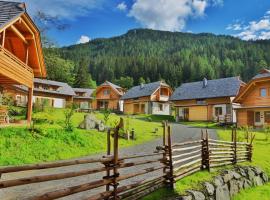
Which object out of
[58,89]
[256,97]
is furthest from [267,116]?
[58,89]

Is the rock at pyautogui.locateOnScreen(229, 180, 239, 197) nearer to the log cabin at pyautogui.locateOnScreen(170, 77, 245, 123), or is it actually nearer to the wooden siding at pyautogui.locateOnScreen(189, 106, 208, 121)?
the log cabin at pyautogui.locateOnScreen(170, 77, 245, 123)

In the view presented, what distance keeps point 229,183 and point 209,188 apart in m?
2.26

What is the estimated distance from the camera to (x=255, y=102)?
37.4 m

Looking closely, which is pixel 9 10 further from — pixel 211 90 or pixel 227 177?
pixel 211 90

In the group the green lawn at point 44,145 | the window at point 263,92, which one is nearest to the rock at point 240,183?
the green lawn at point 44,145

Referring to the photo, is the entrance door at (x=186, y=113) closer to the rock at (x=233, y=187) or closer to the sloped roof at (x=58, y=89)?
the sloped roof at (x=58, y=89)

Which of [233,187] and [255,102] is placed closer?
[233,187]

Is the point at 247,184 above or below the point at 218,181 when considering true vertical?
below

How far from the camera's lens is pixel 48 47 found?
46906 mm

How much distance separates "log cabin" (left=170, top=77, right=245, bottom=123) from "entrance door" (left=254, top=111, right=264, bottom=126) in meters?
3.73

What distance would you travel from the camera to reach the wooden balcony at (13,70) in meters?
16.2

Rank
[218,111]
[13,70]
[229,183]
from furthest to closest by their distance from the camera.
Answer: [218,111] < [13,70] < [229,183]

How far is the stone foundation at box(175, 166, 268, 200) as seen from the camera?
10953mm

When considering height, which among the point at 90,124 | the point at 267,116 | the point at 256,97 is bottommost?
the point at 90,124
